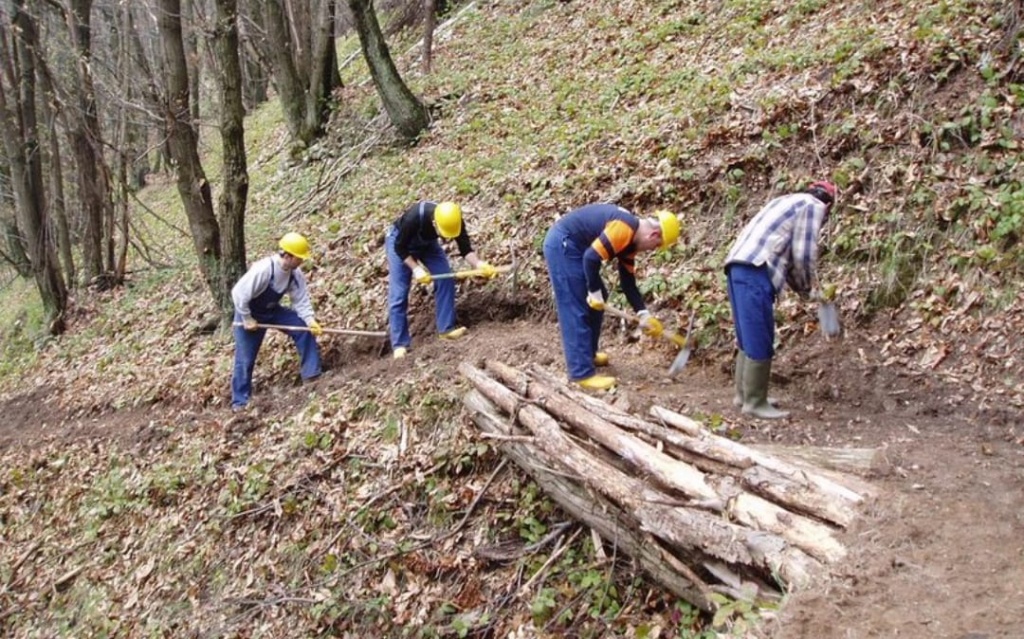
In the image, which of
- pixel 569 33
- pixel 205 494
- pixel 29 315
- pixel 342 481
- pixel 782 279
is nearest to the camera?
pixel 782 279

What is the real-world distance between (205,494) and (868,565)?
6129 millimetres

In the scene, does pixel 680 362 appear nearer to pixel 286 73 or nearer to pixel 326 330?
pixel 326 330

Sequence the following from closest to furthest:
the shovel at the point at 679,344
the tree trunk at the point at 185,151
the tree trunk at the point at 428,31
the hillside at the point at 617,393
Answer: the hillside at the point at 617,393, the shovel at the point at 679,344, the tree trunk at the point at 185,151, the tree trunk at the point at 428,31

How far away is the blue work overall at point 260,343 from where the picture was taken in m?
8.45

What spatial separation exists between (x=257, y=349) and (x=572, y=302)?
13.7ft

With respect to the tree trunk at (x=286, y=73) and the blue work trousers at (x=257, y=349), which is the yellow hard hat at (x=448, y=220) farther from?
the tree trunk at (x=286, y=73)

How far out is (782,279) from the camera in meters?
5.33

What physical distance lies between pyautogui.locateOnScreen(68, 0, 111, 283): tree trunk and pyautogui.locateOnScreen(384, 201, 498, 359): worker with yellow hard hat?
8388mm

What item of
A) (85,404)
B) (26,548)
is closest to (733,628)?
(26,548)

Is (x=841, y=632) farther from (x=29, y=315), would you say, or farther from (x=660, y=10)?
(x=29, y=315)

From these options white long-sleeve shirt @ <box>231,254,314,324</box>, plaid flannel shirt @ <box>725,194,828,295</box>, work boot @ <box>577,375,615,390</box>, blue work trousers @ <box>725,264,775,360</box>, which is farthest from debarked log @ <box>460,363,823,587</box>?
white long-sleeve shirt @ <box>231,254,314,324</box>

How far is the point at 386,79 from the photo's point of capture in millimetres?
12805

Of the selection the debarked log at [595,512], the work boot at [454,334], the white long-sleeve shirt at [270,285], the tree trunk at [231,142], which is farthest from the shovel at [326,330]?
the debarked log at [595,512]

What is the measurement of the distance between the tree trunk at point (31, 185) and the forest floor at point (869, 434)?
5944 mm
